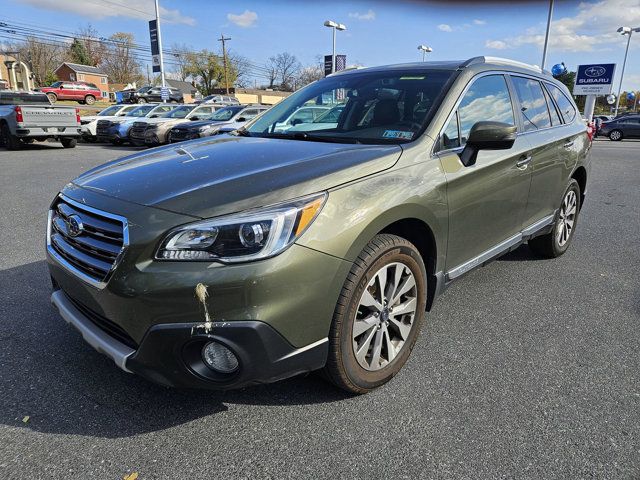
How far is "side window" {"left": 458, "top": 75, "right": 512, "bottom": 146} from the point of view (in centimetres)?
312

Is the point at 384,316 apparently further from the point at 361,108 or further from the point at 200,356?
the point at 361,108

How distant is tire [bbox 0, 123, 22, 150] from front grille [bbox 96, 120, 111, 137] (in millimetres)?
3177

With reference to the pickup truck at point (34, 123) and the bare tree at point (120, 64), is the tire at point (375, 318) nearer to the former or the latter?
the pickup truck at point (34, 123)

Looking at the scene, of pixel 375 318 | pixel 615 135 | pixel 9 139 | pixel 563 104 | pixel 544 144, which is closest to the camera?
pixel 375 318

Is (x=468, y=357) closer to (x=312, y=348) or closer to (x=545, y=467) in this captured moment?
(x=545, y=467)

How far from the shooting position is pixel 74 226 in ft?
7.88

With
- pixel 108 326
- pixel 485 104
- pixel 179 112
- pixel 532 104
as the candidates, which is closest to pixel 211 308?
pixel 108 326

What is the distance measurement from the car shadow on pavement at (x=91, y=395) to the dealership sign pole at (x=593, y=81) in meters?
26.7

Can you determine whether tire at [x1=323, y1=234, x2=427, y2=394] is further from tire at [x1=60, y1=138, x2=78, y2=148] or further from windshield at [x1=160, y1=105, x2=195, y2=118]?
tire at [x1=60, y1=138, x2=78, y2=148]

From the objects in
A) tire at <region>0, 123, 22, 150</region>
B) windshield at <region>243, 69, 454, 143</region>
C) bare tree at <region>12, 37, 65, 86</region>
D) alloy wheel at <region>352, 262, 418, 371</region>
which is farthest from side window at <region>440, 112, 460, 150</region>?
bare tree at <region>12, 37, 65, 86</region>

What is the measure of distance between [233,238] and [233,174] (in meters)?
0.51

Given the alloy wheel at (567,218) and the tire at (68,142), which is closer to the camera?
the alloy wheel at (567,218)

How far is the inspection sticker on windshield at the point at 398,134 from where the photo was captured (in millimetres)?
2875

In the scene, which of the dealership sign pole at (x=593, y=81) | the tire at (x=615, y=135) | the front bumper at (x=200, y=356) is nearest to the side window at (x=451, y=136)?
the front bumper at (x=200, y=356)
